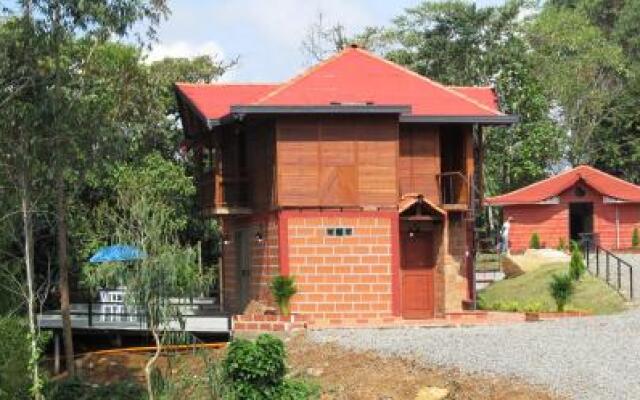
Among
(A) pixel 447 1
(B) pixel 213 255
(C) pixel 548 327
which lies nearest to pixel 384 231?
(C) pixel 548 327

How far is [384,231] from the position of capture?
2378 cm

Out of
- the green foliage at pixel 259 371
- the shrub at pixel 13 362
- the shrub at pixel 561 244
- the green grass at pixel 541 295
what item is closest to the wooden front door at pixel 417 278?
the green grass at pixel 541 295

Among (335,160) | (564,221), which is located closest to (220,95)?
(335,160)

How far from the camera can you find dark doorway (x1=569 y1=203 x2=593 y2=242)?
43188 mm

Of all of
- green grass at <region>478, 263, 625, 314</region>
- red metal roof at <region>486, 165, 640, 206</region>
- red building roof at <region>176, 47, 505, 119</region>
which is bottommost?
green grass at <region>478, 263, 625, 314</region>

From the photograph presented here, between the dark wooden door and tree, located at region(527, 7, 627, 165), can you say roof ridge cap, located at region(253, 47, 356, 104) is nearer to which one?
the dark wooden door

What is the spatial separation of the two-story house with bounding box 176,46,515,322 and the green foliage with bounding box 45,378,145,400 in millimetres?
5559

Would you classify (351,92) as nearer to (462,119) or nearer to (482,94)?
(462,119)

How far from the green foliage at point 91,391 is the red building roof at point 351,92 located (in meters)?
7.51

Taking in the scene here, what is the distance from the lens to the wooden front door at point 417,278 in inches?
1011

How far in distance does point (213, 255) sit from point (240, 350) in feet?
72.6

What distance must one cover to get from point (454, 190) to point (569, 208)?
18.7 meters

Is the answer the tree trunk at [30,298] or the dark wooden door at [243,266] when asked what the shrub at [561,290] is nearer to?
the dark wooden door at [243,266]

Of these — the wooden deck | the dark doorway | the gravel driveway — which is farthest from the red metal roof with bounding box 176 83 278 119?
the dark doorway
